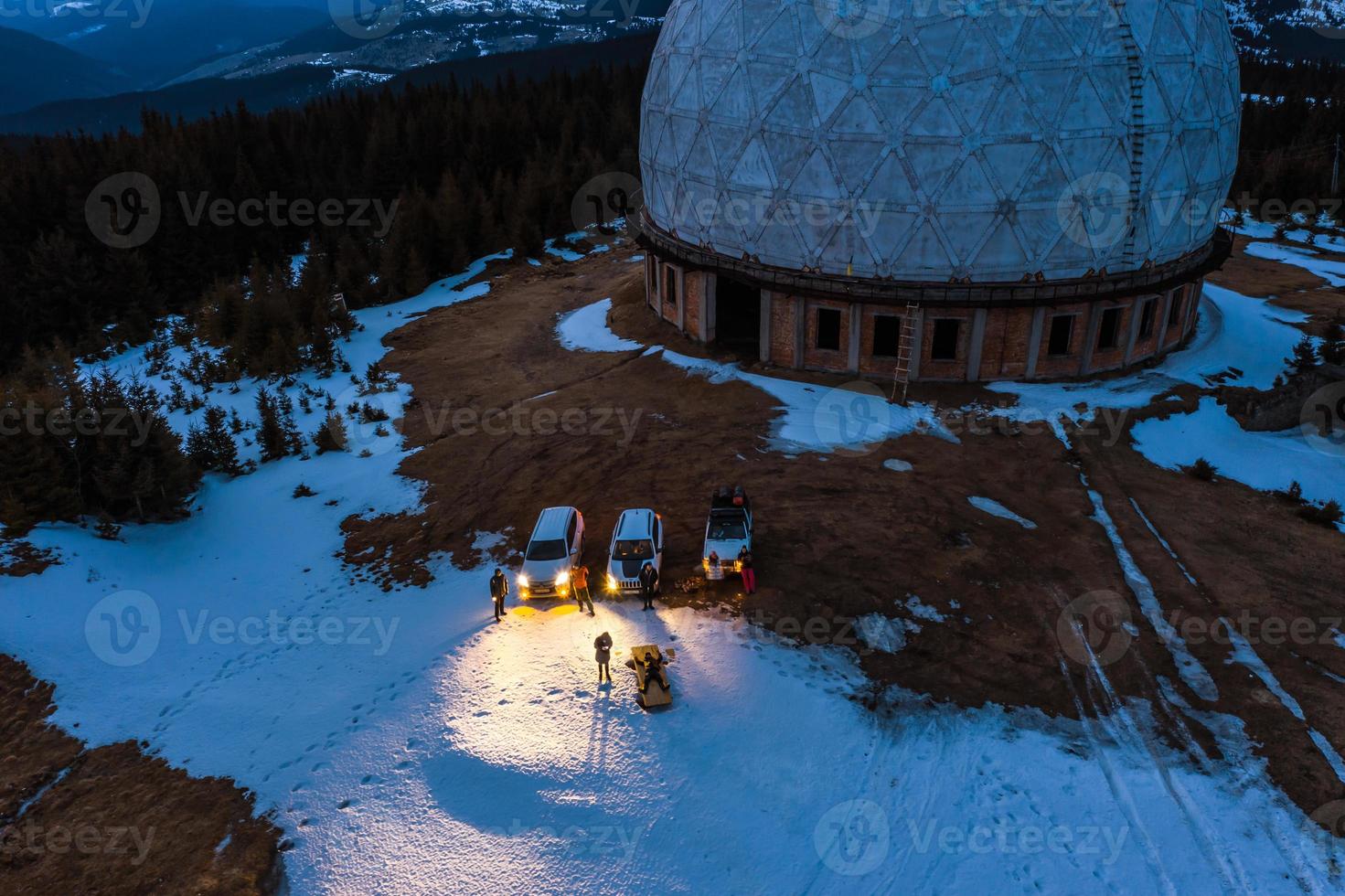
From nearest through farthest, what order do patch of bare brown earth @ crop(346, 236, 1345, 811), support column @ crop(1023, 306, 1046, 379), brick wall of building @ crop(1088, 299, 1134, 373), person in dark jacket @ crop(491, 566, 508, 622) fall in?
patch of bare brown earth @ crop(346, 236, 1345, 811)
person in dark jacket @ crop(491, 566, 508, 622)
support column @ crop(1023, 306, 1046, 379)
brick wall of building @ crop(1088, 299, 1134, 373)

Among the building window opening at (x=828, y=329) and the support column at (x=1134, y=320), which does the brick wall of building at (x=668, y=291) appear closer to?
the building window opening at (x=828, y=329)

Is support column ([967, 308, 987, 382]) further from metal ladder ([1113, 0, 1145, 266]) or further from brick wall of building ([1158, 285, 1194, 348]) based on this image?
brick wall of building ([1158, 285, 1194, 348])

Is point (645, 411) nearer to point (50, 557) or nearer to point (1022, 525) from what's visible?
point (1022, 525)

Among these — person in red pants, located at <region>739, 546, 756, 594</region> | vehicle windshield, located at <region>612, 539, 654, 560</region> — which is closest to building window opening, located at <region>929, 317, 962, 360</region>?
person in red pants, located at <region>739, 546, 756, 594</region>

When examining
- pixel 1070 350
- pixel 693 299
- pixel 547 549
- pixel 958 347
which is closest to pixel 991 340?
pixel 958 347

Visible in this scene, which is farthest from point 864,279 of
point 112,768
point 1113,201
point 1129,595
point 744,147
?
point 112,768
